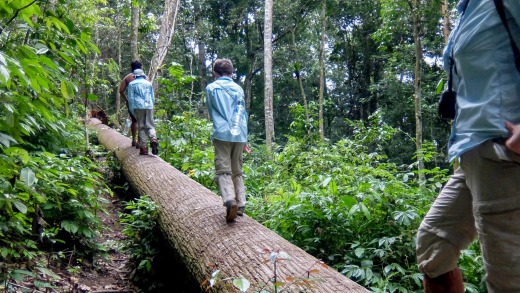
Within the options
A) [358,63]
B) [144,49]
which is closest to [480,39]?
[144,49]

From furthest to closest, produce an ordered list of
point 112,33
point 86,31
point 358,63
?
point 358,63 → point 112,33 → point 86,31

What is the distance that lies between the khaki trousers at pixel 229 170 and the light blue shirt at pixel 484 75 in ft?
9.32

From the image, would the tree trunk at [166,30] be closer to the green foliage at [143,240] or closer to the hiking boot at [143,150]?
the hiking boot at [143,150]

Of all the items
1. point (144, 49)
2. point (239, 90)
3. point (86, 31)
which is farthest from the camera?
point (144, 49)

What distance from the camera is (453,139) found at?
2160 millimetres

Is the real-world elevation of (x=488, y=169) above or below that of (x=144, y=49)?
below

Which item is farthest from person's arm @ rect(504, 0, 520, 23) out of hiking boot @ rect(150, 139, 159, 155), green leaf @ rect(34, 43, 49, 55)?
hiking boot @ rect(150, 139, 159, 155)

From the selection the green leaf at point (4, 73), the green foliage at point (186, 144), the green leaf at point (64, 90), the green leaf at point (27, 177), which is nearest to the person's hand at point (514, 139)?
the green leaf at point (4, 73)

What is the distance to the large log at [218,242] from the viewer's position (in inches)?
128

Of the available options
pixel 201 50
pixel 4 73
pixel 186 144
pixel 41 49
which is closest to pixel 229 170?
pixel 41 49

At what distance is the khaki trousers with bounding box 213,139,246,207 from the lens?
15.2 ft

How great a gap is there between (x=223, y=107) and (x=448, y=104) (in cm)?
267

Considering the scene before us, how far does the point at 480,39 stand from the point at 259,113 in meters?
30.9

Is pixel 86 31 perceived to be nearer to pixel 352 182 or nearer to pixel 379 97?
pixel 352 182
